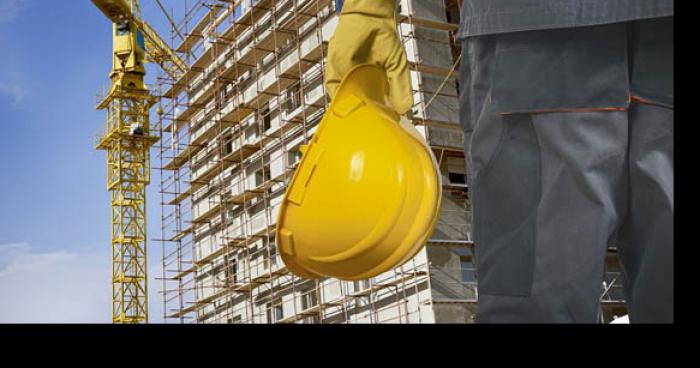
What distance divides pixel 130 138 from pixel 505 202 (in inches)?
1158

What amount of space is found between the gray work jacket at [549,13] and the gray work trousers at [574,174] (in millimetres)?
52

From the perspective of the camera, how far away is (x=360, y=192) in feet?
8.09

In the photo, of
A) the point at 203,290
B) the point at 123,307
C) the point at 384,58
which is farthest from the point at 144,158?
the point at 384,58

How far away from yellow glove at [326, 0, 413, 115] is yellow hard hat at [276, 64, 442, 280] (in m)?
0.04

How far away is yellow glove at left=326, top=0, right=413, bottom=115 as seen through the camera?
8.66 ft

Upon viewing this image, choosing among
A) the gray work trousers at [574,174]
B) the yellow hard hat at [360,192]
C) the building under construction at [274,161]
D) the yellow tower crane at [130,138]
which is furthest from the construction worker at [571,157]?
the yellow tower crane at [130,138]

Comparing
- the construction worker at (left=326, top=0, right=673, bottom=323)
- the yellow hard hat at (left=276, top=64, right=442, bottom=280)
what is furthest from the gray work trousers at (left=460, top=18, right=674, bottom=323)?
the yellow hard hat at (left=276, top=64, right=442, bottom=280)

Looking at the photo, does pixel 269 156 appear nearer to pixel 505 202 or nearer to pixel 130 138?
pixel 130 138

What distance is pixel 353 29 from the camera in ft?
8.63

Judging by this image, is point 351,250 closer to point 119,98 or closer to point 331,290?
point 331,290

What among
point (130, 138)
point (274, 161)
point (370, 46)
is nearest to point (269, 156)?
point (274, 161)

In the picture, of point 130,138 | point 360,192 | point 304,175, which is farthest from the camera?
point 130,138

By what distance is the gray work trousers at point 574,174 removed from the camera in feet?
6.40

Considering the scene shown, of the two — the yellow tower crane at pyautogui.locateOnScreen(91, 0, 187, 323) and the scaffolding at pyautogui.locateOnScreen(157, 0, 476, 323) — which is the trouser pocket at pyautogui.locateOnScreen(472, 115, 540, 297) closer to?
the scaffolding at pyautogui.locateOnScreen(157, 0, 476, 323)
